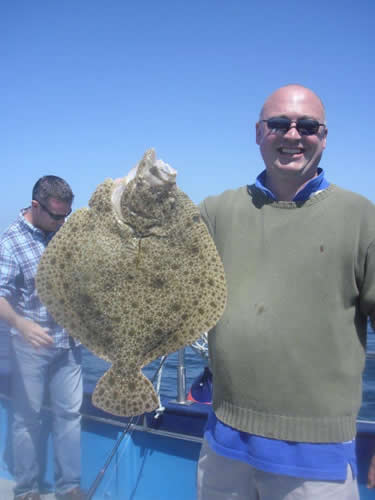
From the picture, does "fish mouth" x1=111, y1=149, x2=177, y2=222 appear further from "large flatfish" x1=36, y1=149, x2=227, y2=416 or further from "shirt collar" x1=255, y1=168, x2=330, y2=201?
"shirt collar" x1=255, y1=168, x2=330, y2=201

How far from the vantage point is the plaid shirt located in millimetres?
3260

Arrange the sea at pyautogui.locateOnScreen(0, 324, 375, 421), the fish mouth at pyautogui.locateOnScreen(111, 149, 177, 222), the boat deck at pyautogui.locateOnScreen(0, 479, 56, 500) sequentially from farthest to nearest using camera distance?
the sea at pyautogui.locateOnScreen(0, 324, 375, 421) < the boat deck at pyautogui.locateOnScreen(0, 479, 56, 500) < the fish mouth at pyautogui.locateOnScreen(111, 149, 177, 222)

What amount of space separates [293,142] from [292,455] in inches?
61.0

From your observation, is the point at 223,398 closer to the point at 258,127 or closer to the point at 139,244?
the point at 139,244

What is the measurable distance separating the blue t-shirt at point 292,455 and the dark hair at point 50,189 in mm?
2188

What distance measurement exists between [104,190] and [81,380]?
226 centimetres

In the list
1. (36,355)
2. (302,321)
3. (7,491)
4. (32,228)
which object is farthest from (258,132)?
(7,491)

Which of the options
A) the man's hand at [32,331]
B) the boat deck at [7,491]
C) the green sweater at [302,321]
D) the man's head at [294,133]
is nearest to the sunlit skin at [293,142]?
the man's head at [294,133]

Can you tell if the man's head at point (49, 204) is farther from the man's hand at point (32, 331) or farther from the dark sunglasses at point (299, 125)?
the dark sunglasses at point (299, 125)

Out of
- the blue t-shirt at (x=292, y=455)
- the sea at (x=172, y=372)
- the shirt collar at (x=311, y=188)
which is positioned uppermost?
the shirt collar at (x=311, y=188)

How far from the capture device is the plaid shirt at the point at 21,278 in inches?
128

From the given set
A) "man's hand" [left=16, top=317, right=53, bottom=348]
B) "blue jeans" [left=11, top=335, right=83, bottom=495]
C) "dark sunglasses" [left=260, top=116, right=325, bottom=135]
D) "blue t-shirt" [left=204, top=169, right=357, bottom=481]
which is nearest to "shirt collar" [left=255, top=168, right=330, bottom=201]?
"blue t-shirt" [left=204, top=169, right=357, bottom=481]

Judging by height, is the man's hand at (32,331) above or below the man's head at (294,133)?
below

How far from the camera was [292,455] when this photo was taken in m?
2.00
